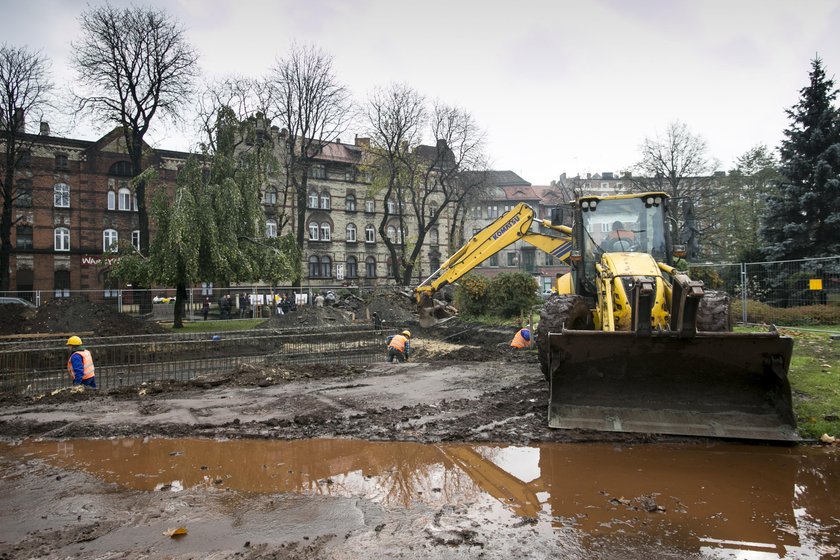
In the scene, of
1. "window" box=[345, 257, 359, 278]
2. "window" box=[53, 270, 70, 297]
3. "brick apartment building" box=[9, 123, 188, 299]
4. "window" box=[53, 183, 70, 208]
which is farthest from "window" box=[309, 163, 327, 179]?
"window" box=[53, 270, 70, 297]

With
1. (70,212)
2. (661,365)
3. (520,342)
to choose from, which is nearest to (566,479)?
(661,365)

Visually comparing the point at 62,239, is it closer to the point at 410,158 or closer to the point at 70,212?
the point at 70,212

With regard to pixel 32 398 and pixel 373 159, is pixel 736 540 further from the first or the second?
pixel 373 159

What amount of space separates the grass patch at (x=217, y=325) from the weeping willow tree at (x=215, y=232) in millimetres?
800

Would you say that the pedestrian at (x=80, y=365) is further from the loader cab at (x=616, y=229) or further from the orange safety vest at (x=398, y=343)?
the loader cab at (x=616, y=229)

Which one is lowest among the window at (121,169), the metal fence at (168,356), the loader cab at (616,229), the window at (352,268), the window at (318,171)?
the metal fence at (168,356)

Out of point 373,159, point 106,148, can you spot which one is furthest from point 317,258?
point 106,148

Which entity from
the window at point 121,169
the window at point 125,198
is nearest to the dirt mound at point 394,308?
the window at point 125,198

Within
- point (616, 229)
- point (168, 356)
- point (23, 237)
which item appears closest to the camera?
point (616, 229)

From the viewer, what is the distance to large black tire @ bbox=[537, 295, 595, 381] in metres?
7.69

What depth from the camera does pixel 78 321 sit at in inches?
698

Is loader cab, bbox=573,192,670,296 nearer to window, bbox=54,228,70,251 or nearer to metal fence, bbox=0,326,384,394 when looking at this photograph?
metal fence, bbox=0,326,384,394

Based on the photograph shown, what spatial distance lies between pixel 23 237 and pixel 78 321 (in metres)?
25.0

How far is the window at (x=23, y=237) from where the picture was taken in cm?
3653
